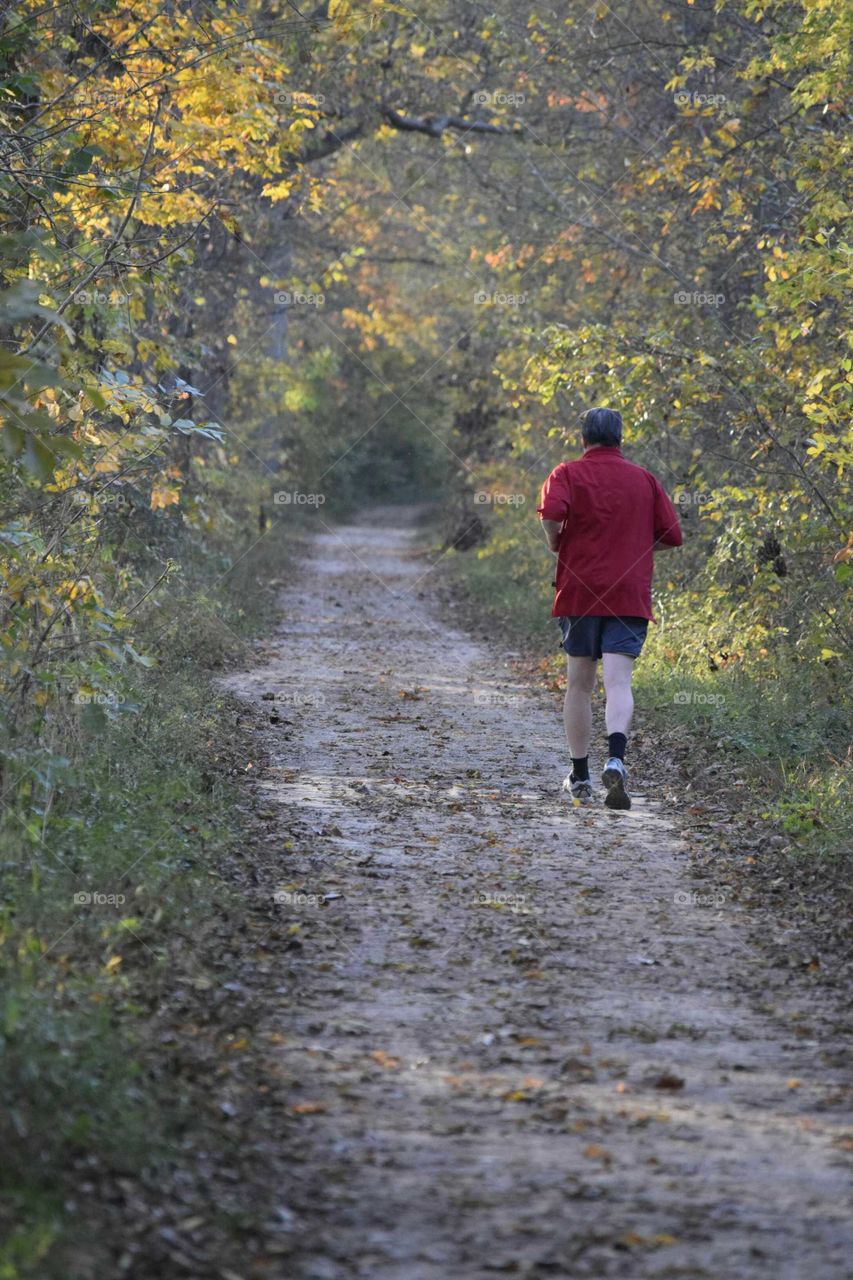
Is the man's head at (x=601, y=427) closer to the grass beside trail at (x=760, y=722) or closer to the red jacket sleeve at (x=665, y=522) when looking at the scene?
the red jacket sleeve at (x=665, y=522)

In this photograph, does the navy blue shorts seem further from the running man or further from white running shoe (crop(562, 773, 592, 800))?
white running shoe (crop(562, 773, 592, 800))

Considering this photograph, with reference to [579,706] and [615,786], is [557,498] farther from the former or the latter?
[615,786]

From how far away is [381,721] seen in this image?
11.6m

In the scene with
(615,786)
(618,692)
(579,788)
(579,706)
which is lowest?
(579,788)

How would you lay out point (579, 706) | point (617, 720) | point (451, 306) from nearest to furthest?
point (617, 720) < point (579, 706) < point (451, 306)

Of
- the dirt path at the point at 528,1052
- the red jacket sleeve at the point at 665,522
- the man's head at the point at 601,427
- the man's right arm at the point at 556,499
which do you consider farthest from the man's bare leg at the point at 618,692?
the man's head at the point at 601,427

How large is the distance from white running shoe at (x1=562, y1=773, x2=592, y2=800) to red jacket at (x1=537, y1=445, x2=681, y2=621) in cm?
101

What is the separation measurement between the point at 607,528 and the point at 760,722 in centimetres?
205

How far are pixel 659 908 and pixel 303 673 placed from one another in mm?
7605

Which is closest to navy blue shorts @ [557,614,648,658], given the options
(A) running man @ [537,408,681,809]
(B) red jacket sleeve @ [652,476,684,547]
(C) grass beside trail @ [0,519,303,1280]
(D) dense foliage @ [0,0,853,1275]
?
(A) running man @ [537,408,681,809]

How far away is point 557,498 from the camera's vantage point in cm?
877

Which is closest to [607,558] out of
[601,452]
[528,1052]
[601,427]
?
[601,452]

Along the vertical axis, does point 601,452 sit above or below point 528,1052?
above

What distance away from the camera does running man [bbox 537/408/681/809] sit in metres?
8.79
